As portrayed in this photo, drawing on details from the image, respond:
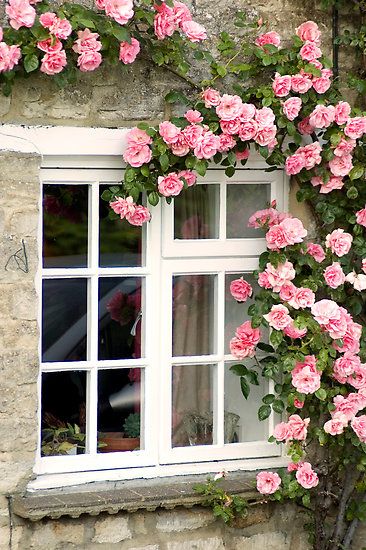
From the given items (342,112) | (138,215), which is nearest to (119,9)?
(138,215)

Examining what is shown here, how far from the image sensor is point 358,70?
5.68 meters

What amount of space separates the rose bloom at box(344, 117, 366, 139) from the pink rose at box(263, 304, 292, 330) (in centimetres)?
90

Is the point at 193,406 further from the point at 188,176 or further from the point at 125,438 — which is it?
the point at 188,176

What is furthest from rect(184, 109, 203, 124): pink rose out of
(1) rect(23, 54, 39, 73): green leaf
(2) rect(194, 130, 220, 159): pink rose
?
(1) rect(23, 54, 39, 73): green leaf

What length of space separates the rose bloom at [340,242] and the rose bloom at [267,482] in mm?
1133

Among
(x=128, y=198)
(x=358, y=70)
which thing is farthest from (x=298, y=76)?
(x=128, y=198)

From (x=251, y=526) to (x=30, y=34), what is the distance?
8.62ft

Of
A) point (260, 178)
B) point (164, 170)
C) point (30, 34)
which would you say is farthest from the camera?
point (260, 178)

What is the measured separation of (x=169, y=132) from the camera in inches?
204

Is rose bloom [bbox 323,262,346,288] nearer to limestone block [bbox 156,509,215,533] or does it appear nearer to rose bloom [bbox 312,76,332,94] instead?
rose bloom [bbox 312,76,332,94]

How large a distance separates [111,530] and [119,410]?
0.59 metres

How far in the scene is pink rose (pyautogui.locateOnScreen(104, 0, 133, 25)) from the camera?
196 inches

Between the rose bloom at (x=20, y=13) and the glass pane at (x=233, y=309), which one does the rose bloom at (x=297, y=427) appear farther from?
the rose bloom at (x=20, y=13)

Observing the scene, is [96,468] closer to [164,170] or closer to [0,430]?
[0,430]
